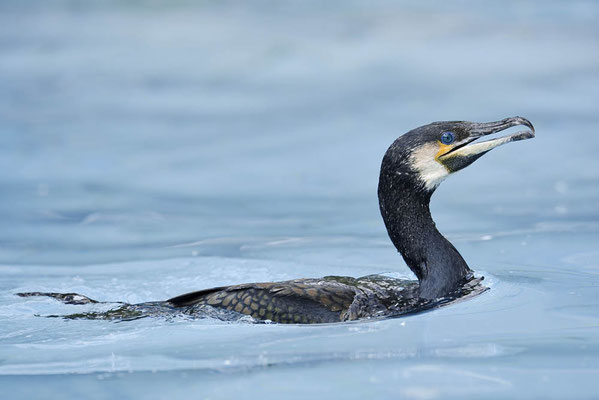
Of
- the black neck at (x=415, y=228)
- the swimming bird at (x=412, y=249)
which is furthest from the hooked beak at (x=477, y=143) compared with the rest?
the black neck at (x=415, y=228)

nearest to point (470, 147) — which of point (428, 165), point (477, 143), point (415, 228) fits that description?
point (477, 143)

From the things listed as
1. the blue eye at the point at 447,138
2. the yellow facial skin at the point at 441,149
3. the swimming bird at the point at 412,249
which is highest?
the blue eye at the point at 447,138

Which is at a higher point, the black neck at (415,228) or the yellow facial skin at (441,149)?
the yellow facial skin at (441,149)

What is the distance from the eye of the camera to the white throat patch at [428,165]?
23.8 feet

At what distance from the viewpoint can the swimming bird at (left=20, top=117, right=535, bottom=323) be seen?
6871mm

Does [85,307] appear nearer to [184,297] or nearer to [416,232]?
[184,297]

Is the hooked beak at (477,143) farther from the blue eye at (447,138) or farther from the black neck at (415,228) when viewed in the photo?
the black neck at (415,228)

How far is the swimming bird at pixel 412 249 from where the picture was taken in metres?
6.87

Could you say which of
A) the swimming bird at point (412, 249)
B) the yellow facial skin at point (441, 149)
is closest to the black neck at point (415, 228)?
the swimming bird at point (412, 249)

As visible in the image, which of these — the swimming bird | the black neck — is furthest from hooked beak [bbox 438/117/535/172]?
the black neck

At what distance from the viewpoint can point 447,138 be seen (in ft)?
24.2

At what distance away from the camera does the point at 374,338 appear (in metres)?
6.10

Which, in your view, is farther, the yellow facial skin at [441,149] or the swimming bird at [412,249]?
the yellow facial skin at [441,149]

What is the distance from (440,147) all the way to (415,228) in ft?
1.88
